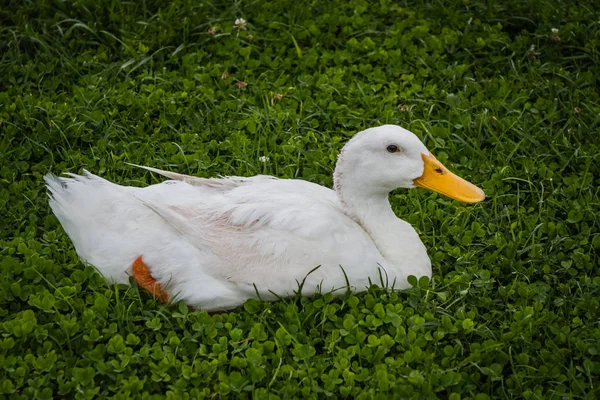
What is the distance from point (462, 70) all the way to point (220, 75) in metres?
1.65

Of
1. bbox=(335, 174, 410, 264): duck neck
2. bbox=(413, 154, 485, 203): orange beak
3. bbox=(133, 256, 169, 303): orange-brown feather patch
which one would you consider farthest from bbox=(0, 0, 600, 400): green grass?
bbox=(413, 154, 485, 203): orange beak

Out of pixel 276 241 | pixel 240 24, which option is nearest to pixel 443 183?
pixel 276 241

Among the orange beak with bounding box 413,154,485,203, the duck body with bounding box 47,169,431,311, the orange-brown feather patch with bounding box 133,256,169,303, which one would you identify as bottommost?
the orange-brown feather patch with bounding box 133,256,169,303

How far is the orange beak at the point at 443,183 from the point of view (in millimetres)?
3938

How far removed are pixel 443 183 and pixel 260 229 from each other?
917 millimetres

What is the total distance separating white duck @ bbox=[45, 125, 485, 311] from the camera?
3.76 m

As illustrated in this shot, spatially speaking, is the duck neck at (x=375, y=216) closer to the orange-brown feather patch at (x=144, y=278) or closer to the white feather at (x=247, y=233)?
the white feather at (x=247, y=233)

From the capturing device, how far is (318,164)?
16.0 feet

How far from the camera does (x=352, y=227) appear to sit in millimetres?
3895

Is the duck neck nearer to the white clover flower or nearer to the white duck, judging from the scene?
the white duck

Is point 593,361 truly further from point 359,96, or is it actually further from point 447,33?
point 447,33

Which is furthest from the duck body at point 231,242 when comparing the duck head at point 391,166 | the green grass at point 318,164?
the duck head at point 391,166

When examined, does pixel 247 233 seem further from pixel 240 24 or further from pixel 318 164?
pixel 240 24

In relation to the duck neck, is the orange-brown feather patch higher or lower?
lower
